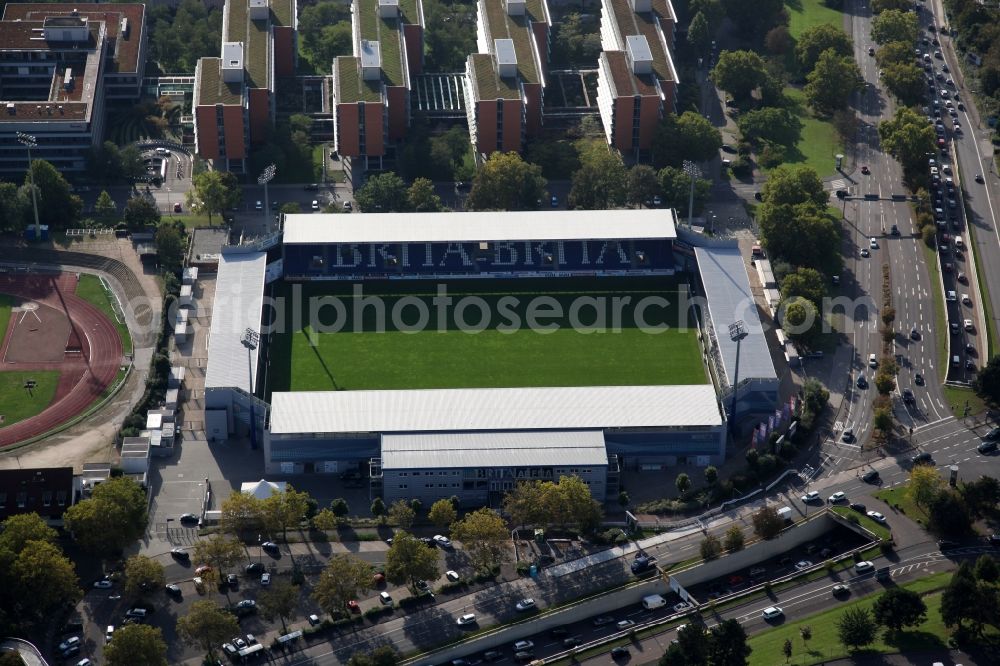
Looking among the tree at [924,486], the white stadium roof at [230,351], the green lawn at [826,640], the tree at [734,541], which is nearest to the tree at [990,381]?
the tree at [924,486]

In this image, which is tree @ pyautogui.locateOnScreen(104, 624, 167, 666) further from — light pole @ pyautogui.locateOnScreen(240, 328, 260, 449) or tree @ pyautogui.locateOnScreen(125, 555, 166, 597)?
light pole @ pyautogui.locateOnScreen(240, 328, 260, 449)

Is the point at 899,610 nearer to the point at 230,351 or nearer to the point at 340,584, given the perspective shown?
the point at 340,584

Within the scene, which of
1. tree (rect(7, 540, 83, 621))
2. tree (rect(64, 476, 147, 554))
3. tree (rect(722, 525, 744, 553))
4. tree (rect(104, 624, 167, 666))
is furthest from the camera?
tree (rect(722, 525, 744, 553))

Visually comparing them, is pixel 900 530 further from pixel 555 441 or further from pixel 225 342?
pixel 225 342

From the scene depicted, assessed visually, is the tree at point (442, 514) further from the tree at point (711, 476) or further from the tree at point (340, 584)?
the tree at point (711, 476)

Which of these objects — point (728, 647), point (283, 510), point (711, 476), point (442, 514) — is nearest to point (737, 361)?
point (711, 476)

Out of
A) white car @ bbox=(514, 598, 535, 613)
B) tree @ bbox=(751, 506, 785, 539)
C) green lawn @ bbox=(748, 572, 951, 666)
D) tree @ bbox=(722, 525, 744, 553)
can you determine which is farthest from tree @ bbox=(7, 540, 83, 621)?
tree @ bbox=(751, 506, 785, 539)

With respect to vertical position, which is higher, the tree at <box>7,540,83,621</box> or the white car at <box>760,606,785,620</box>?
the tree at <box>7,540,83,621</box>
